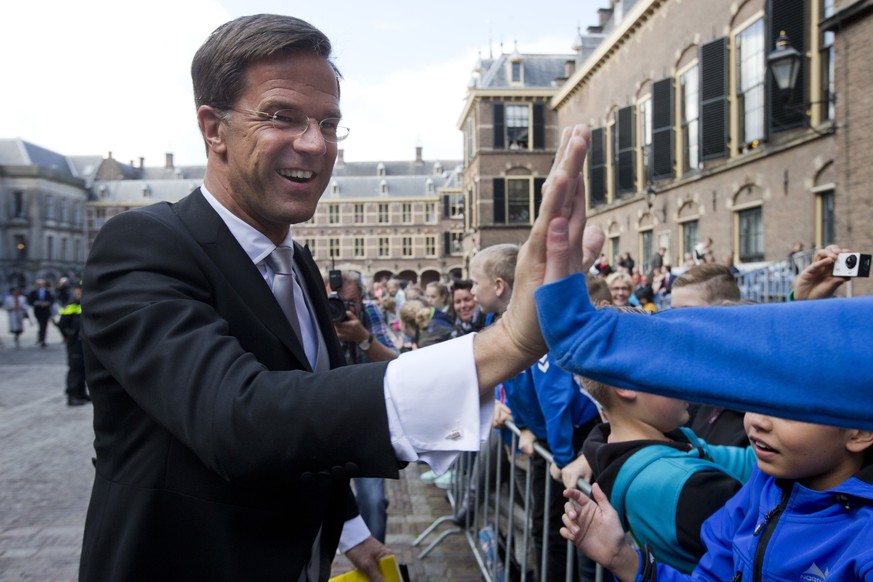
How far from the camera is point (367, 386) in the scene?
1.07 m

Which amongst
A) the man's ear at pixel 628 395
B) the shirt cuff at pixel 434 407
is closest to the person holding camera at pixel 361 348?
the man's ear at pixel 628 395

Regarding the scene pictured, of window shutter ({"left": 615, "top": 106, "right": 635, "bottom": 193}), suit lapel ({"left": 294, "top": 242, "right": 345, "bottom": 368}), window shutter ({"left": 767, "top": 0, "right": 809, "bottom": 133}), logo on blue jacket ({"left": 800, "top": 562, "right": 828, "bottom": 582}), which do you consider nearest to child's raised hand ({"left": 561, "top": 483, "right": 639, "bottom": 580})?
logo on blue jacket ({"left": 800, "top": 562, "right": 828, "bottom": 582})

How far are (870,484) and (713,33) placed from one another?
1643 centimetres

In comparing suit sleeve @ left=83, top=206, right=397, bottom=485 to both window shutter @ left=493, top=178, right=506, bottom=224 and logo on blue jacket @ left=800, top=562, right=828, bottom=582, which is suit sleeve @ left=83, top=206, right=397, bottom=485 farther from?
window shutter @ left=493, top=178, right=506, bottom=224

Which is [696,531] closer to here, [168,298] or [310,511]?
[310,511]

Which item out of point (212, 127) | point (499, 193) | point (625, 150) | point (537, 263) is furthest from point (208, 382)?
point (499, 193)

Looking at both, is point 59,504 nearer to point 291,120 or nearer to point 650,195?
point 291,120

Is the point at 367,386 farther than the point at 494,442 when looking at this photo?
No

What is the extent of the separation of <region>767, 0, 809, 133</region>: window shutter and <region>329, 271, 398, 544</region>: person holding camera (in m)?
9.98

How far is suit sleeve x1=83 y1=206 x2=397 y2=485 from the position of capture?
1036mm

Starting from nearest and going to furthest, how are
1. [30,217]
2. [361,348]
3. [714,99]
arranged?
[361,348] → [714,99] → [30,217]

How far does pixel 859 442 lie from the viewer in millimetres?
1525

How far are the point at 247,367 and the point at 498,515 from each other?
3.00 meters

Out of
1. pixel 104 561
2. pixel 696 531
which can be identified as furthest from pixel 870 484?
pixel 104 561
